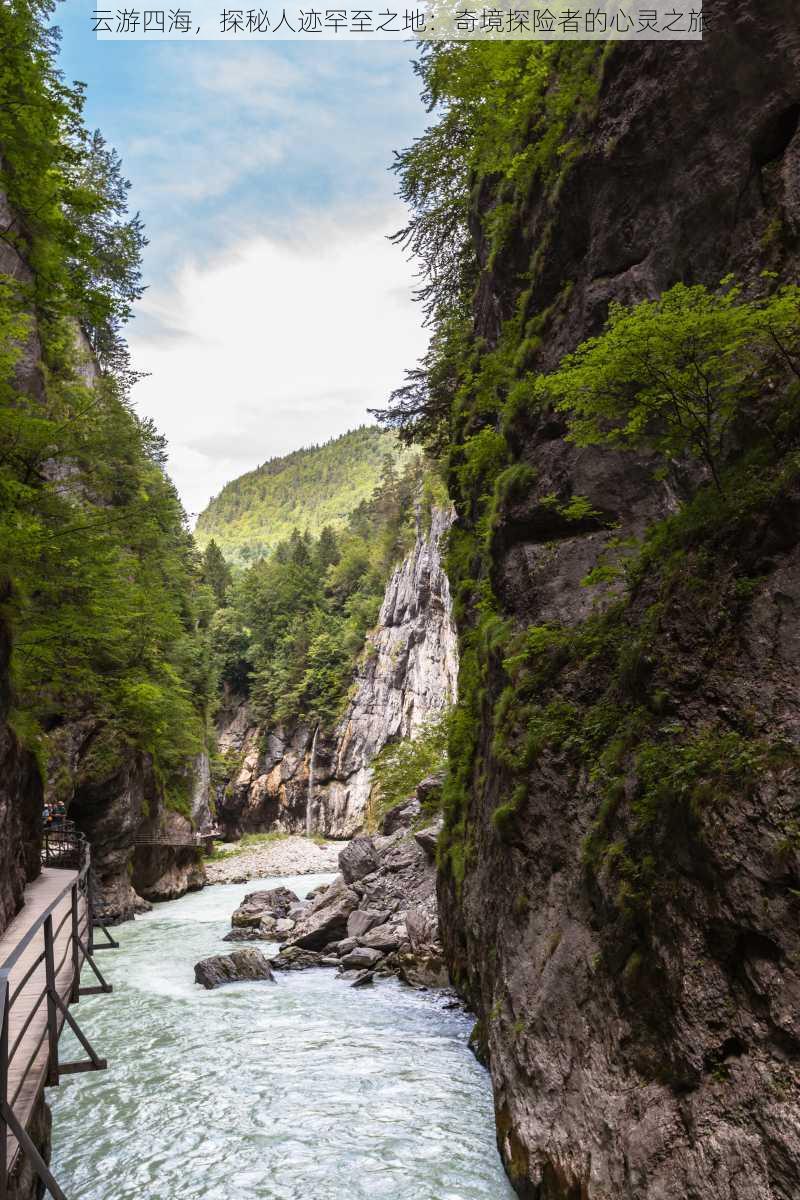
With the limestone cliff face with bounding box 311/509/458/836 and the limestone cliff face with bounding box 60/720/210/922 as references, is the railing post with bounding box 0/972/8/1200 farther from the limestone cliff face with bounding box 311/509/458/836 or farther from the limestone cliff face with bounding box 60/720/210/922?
the limestone cliff face with bounding box 311/509/458/836

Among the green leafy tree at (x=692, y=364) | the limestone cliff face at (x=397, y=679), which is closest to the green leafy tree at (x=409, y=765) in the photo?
the limestone cliff face at (x=397, y=679)

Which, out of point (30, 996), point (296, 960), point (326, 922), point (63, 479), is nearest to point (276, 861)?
point (326, 922)

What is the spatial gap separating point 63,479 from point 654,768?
18570 mm

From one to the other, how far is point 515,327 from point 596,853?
8838mm

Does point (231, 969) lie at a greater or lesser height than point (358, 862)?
lesser

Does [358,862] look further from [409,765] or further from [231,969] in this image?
[409,765]

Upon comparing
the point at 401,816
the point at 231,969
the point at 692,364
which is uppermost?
the point at 692,364

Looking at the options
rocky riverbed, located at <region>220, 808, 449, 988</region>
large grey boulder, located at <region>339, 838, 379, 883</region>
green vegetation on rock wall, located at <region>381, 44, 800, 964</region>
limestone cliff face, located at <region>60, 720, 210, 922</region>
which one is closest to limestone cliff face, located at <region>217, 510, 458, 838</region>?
limestone cliff face, located at <region>60, 720, 210, 922</region>

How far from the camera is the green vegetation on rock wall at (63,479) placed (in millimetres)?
10383

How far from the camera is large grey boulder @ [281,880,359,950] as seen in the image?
1831 centimetres

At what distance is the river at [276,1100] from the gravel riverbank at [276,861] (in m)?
25.2

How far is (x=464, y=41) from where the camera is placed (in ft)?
47.3

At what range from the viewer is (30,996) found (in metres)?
7.46

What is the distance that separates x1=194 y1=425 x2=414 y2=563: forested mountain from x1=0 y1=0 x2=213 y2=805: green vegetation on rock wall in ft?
414
